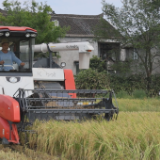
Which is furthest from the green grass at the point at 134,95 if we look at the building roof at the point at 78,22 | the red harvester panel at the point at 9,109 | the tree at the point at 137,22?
the building roof at the point at 78,22

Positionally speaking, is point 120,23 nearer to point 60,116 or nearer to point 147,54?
point 147,54

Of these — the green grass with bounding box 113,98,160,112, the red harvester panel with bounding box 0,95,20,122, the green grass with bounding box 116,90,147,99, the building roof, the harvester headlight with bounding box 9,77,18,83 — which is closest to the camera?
the red harvester panel with bounding box 0,95,20,122

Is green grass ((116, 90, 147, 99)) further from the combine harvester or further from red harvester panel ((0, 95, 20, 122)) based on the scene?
red harvester panel ((0, 95, 20, 122))

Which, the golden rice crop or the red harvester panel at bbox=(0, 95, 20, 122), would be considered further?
the red harvester panel at bbox=(0, 95, 20, 122)

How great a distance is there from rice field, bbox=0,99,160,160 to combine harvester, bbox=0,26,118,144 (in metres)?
0.32

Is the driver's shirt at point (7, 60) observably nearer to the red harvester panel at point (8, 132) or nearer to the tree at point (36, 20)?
the red harvester panel at point (8, 132)

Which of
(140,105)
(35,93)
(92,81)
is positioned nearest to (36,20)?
(92,81)

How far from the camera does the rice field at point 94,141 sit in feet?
15.6

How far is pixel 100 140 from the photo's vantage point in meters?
5.09

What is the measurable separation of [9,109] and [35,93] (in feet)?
4.77

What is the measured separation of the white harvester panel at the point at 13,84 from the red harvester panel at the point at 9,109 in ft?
3.36

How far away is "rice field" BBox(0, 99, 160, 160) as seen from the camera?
4766mm

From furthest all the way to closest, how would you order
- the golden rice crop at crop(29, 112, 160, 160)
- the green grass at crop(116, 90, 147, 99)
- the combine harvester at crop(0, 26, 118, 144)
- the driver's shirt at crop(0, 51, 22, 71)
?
the green grass at crop(116, 90, 147, 99) → the driver's shirt at crop(0, 51, 22, 71) → the combine harvester at crop(0, 26, 118, 144) → the golden rice crop at crop(29, 112, 160, 160)

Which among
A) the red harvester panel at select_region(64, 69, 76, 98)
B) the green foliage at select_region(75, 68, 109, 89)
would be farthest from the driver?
the green foliage at select_region(75, 68, 109, 89)
